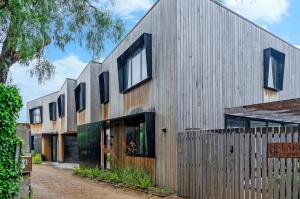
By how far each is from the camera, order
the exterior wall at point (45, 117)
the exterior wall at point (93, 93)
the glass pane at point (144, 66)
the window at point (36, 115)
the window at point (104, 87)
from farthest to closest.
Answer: the window at point (36, 115) < the exterior wall at point (45, 117) < the exterior wall at point (93, 93) < the window at point (104, 87) < the glass pane at point (144, 66)

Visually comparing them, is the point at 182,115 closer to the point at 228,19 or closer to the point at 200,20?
the point at 200,20

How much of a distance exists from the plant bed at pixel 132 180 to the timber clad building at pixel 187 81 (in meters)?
0.33

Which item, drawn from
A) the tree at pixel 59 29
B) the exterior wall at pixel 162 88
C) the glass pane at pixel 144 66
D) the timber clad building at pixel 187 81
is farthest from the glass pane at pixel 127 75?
the tree at pixel 59 29

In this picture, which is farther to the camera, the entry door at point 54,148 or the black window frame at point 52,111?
the entry door at point 54,148

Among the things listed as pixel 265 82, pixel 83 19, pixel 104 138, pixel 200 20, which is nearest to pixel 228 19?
pixel 200 20

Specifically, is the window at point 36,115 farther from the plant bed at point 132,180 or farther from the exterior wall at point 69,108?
the plant bed at point 132,180

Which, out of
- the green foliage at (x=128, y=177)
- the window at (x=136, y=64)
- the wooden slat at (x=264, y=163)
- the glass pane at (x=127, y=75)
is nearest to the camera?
the wooden slat at (x=264, y=163)

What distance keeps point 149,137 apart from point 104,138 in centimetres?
826

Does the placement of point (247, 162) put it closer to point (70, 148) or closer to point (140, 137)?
point (140, 137)

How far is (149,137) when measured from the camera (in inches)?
525

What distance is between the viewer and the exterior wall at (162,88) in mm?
12062

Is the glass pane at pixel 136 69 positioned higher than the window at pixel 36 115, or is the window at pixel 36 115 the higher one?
the glass pane at pixel 136 69

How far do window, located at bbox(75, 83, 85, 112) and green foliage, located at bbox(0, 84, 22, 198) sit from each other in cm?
1766

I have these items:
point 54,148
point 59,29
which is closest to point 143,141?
point 59,29
